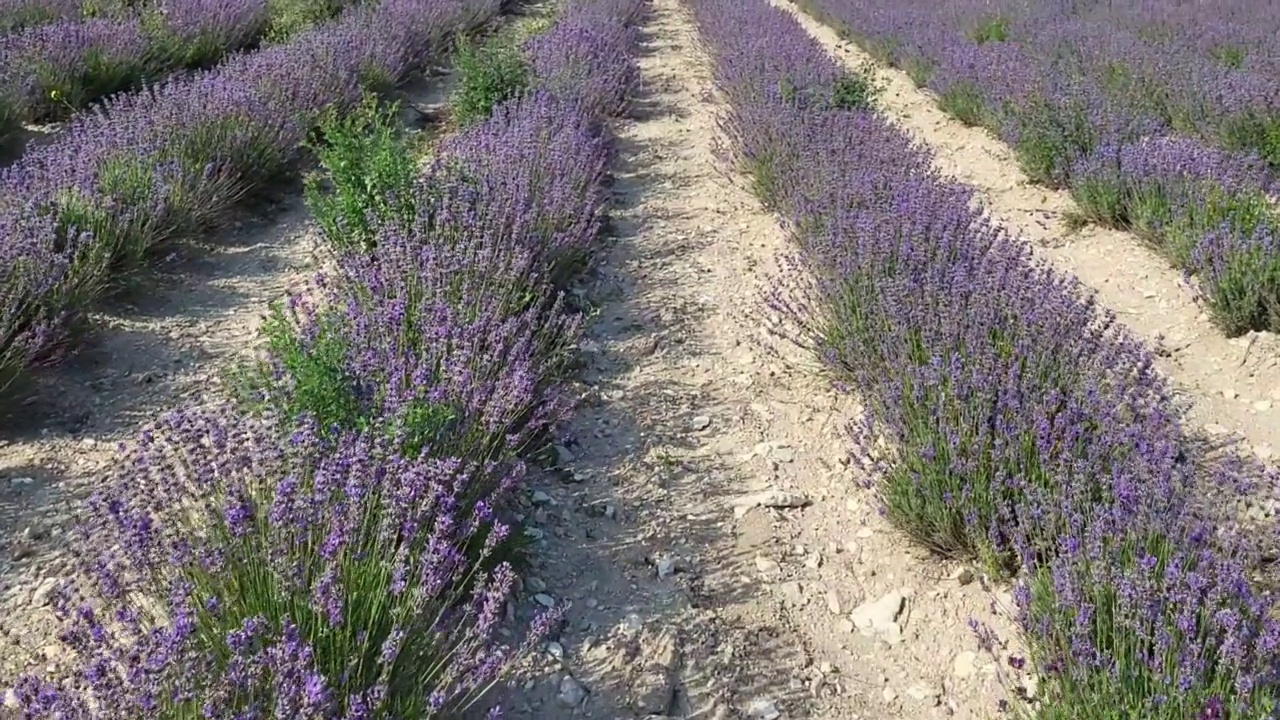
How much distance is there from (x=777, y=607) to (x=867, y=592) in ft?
0.94

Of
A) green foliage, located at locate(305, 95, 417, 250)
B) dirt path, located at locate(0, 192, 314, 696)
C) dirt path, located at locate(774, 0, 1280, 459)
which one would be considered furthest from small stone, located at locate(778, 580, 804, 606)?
green foliage, located at locate(305, 95, 417, 250)

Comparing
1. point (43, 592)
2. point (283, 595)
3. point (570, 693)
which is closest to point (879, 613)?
point (570, 693)

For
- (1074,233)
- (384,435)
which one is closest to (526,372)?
(384,435)

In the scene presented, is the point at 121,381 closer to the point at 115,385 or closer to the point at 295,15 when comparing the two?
the point at 115,385

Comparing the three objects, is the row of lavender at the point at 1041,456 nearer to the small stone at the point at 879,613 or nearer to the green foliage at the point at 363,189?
the small stone at the point at 879,613

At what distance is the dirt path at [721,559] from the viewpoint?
2.53 meters

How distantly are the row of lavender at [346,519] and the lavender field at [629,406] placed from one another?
2 centimetres

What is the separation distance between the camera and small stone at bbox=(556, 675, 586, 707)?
2.44 meters

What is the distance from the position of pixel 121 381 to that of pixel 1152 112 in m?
6.23

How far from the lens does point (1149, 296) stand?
471 cm

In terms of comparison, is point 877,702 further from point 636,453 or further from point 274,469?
point 274,469

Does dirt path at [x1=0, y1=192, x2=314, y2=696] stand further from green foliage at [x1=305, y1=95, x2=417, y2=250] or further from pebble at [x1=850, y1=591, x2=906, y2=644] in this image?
pebble at [x1=850, y1=591, x2=906, y2=644]

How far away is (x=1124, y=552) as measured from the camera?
2.34m

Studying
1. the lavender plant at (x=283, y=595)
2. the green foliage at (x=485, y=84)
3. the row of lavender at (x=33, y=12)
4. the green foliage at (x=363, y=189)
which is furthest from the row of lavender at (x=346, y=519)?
the row of lavender at (x=33, y=12)
